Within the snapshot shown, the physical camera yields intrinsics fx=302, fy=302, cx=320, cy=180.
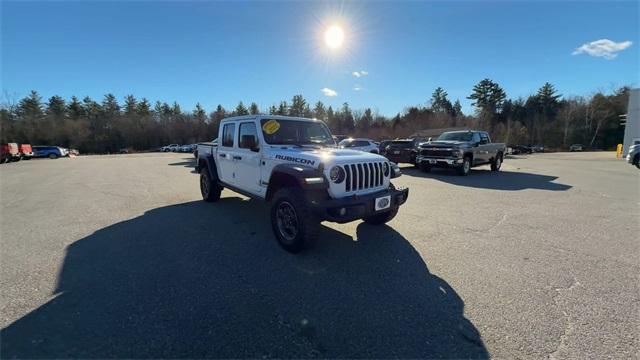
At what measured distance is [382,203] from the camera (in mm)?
4348

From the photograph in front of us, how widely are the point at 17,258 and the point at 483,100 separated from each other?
85.2 metres

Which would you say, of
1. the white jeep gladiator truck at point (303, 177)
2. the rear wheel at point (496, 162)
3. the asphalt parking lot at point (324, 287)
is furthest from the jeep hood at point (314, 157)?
the rear wheel at point (496, 162)

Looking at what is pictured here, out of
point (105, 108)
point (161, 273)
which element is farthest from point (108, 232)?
point (105, 108)

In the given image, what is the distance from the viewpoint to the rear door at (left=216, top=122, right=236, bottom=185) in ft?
21.1

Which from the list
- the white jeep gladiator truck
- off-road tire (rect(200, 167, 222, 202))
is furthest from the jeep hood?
off-road tire (rect(200, 167, 222, 202))

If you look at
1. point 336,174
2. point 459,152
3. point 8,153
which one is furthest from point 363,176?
point 8,153

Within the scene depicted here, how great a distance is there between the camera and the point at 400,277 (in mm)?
3586

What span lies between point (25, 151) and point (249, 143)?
129ft

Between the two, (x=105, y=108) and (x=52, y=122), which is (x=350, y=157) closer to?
(x=52, y=122)

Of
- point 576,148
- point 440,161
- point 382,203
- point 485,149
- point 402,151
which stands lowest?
point 382,203

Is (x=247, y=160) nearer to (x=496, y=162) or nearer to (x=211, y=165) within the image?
(x=211, y=165)

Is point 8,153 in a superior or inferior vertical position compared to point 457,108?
inferior

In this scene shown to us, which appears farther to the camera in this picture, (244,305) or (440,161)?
(440,161)

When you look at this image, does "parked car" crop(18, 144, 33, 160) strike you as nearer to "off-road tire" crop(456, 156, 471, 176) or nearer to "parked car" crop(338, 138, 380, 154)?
"parked car" crop(338, 138, 380, 154)
